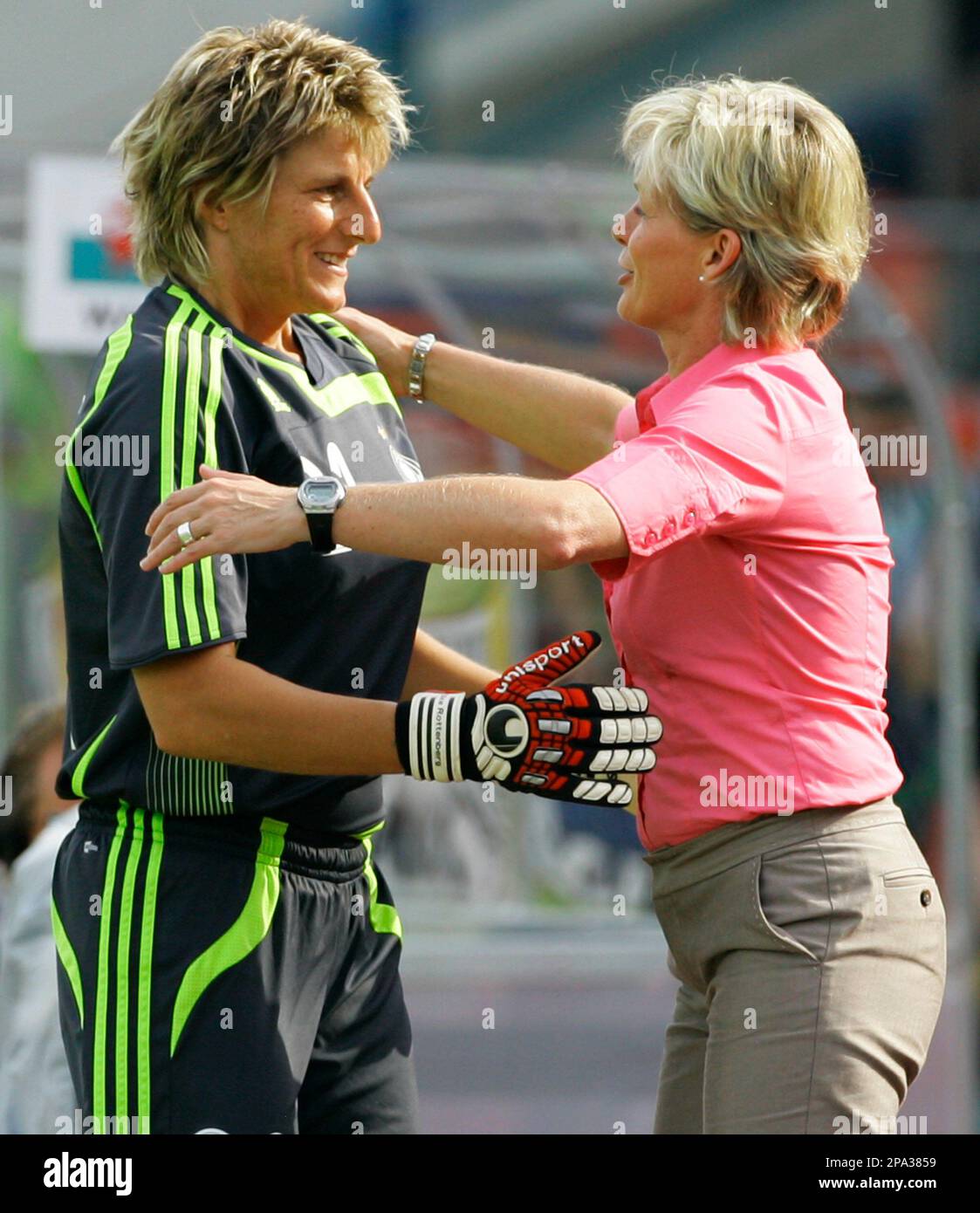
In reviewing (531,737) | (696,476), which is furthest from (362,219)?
(531,737)

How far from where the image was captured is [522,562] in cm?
256

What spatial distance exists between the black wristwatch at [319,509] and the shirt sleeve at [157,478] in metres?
0.19

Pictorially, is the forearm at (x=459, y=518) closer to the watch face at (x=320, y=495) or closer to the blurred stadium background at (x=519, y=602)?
the watch face at (x=320, y=495)

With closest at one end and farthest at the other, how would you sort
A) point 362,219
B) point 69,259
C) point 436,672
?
point 362,219, point 436,672, point 69,259

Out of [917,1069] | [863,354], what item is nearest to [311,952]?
[917,1069]

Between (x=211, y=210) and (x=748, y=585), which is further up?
(x=211, y=210)

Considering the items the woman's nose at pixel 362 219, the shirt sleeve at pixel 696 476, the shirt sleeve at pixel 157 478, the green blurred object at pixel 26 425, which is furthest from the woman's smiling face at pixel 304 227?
the green blurred object at pixel 26 425

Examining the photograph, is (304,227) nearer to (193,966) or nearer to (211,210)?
(211,210)

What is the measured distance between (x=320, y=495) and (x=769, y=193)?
833 millimetres

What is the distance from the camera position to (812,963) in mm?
2557

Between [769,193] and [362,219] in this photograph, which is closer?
[769,193]

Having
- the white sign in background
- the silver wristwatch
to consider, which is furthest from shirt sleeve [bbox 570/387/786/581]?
the white sign in background

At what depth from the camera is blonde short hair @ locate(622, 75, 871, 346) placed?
107 inches

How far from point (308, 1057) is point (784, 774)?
850mm
